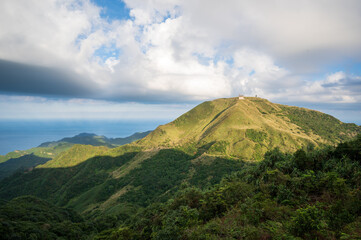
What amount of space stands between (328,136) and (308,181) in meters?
222

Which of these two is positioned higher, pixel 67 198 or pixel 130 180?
pixel 130 180

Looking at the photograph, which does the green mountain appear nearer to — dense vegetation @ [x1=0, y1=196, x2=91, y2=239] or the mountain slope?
the mountain slope

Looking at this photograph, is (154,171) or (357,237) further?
(154,171)

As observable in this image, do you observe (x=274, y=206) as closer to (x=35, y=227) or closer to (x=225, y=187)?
(x=225, y=187)

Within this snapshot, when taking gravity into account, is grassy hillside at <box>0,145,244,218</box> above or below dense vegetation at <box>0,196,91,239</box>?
below

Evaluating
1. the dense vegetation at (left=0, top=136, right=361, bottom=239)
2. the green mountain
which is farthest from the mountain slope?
the dense vegetation at (left=0, top=136, right=361, bottom=239)

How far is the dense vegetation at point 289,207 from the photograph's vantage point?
1112 cm

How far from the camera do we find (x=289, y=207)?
16.0 m

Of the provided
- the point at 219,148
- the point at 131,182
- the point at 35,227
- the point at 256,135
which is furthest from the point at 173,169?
the point at 35,227

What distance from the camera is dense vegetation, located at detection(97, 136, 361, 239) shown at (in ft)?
36.5

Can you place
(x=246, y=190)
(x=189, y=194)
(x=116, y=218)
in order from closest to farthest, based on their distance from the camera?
(x=246, y=190) → (x=189, y=194) → (x=116, y=218)

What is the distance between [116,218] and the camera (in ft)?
248

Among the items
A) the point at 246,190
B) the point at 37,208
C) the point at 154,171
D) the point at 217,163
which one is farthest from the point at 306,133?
the point at 37,208

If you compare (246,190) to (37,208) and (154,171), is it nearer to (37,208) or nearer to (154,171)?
(37,208)
